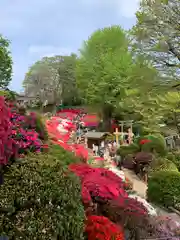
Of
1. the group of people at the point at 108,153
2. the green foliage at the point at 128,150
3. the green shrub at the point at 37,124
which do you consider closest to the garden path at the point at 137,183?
the group of people at the point at 108,153

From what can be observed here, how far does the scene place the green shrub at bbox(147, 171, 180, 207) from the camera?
917 cm

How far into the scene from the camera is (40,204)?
162 inches

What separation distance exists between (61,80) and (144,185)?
42810mm

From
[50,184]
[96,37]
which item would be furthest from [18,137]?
[96,37]

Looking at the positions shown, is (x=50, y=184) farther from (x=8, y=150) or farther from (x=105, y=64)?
(x=105, y=64)

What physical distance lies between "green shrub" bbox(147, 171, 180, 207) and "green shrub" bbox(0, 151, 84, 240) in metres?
5.37

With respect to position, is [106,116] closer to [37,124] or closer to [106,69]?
[106,69]

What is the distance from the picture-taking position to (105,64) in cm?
3325

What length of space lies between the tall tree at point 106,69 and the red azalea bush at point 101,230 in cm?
2269

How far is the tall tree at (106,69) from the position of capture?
3192 centimetres

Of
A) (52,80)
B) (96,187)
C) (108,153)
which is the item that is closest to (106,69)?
(108,153)

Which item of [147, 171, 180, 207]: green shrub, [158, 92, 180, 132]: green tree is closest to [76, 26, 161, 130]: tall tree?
[158, 92, 180, 132]: green tree

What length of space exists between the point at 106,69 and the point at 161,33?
1574cm

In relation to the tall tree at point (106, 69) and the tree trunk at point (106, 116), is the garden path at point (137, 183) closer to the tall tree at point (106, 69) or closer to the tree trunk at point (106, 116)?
A: the tall tree at point (106, 69)
